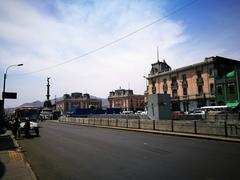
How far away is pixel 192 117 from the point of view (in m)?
31.8

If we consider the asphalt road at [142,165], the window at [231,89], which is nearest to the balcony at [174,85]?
the window at [231,89]

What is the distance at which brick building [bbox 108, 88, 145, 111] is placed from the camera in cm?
12898

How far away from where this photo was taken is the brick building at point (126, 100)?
129 metres

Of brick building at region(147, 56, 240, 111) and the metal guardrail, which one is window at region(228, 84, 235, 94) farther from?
the metal guardrail

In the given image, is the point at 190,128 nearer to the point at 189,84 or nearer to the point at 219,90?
the point at 219,90

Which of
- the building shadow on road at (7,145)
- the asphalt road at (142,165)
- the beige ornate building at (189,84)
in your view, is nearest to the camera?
the asphalt road at (142,165)

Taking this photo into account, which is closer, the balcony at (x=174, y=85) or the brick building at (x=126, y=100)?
the balcony at (x=174, y=85)

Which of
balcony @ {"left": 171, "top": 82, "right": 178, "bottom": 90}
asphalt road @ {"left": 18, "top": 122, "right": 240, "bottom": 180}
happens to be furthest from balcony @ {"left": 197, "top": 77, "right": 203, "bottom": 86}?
asphalt road @ {"left": 18, "top": 122, "right": 240, "bottom": 180}

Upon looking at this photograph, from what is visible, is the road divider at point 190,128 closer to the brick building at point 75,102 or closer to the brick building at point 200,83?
the brick building at point 200,83

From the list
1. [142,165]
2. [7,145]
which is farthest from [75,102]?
[142,165]

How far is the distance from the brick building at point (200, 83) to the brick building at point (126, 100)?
174 ft

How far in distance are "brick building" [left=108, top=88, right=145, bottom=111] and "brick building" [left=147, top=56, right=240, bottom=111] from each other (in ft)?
174

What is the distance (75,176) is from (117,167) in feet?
5.72

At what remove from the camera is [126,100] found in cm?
12988
